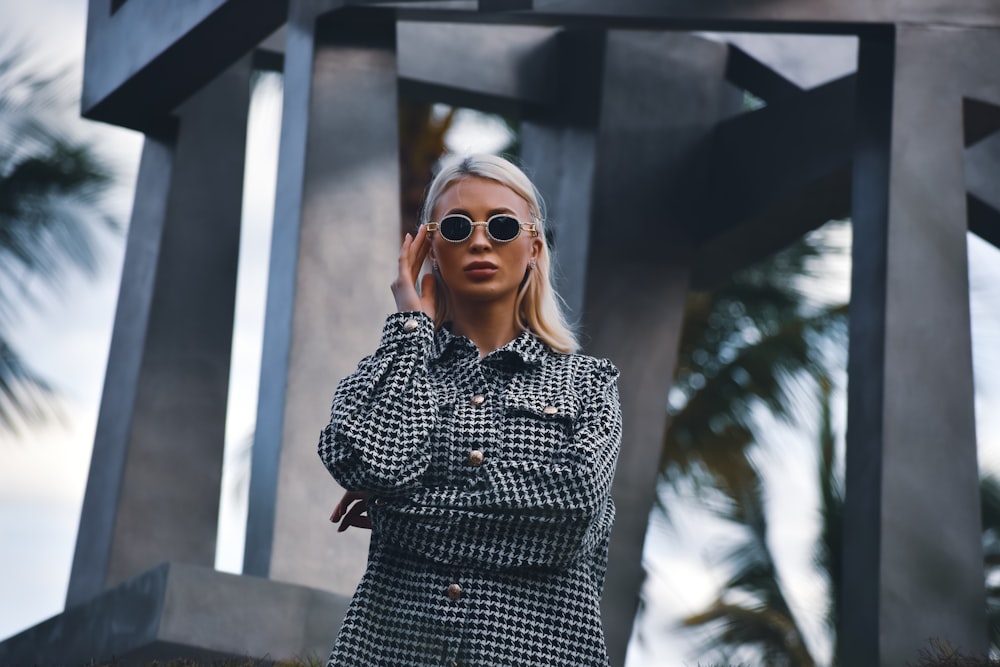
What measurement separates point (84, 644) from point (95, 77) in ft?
12.4

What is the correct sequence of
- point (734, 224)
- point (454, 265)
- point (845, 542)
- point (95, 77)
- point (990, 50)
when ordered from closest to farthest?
point (454, 265), point (845, 542), point (990, 50), point (95, 77), point (734, 224)

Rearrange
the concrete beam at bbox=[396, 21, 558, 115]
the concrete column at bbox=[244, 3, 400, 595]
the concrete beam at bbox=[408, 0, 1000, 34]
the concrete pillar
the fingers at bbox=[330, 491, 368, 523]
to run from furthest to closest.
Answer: the concrete pillar, the concrete beam at bbox=[396, 21, 558, 115], the concrete beam at bbox=[408, 0, 1000, 34], the concrete column at bbox=[244, 3, 400, 595], the fingers at bbox=[330, 491, 368, 523]

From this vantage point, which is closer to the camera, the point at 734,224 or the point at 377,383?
the point at 377,383

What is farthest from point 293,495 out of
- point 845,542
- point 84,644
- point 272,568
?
point 845,542

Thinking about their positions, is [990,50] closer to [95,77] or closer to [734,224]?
[734,224]

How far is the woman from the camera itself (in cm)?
307

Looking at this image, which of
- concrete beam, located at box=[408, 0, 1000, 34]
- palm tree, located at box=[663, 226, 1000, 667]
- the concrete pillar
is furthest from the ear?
palm tree, located at box=[663, 226, 1000, 667]

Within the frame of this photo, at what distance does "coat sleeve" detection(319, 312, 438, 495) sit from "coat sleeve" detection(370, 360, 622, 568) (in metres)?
0.07

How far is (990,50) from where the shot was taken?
7848 mm

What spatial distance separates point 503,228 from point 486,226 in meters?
0.04

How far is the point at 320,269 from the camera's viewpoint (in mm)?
7613

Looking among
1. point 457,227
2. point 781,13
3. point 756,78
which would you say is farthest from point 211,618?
point 756,78

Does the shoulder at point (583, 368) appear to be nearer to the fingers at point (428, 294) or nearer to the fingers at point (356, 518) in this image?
the fingers at point (428, 294)

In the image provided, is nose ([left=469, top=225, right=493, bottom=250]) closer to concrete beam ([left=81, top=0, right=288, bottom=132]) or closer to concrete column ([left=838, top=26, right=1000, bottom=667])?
concrete column ([left=838, top=26, right=1000, bottom=667])
